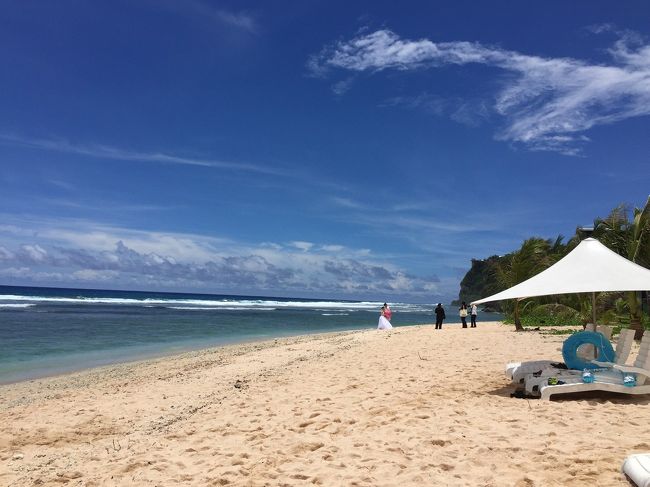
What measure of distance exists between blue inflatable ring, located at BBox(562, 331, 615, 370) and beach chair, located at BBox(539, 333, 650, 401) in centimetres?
45

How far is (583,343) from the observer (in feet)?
27.2

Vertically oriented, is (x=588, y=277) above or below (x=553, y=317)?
above

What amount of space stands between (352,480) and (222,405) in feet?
13.3

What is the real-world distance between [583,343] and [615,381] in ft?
3.60

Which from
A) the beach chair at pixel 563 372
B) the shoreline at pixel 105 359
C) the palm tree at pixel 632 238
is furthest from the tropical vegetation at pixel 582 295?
the shoreline at pixel 105 359

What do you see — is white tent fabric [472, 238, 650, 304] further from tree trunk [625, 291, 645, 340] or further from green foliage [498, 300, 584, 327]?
green foliage [498, 300, 584, 327]

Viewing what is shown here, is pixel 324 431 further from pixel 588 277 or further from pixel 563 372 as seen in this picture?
pixel 588 277

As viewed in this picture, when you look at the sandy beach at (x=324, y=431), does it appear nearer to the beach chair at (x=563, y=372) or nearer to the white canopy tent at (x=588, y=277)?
the beach chair at (x=563, y=372)

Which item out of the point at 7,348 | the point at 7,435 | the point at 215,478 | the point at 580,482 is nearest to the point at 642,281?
the point at 580,482

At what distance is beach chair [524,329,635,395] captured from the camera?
24.2 ft

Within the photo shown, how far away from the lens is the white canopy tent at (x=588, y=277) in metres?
7.07

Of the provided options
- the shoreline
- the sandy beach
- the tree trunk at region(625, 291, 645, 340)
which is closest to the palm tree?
the tree trunk at region(625, 291, 645, 340)

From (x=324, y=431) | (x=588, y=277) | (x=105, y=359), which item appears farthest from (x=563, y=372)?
(x=105, y=359)

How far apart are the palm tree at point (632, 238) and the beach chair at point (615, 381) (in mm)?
6873
